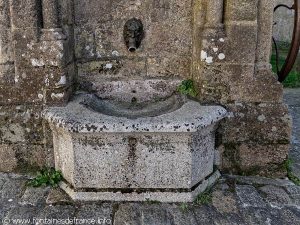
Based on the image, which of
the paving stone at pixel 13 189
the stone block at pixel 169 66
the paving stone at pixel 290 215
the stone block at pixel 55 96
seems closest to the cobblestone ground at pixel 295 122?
the paving stone at pixel 290 215

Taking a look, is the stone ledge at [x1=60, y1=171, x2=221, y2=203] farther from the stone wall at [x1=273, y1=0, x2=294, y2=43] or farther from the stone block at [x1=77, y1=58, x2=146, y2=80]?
the stone wall at [x1=273, y1=0, x2=294, y2=43]

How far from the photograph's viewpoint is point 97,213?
2.98 metres

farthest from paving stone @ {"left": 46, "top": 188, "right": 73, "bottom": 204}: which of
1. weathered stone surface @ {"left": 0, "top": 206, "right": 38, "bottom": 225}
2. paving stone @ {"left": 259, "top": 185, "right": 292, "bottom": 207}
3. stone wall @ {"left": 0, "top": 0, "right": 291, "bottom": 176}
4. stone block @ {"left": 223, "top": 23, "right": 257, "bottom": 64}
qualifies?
stone block @ {"left": 223, "top": 23, "right": 257, "bottom": 64}

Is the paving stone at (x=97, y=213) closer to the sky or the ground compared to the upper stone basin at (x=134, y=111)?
closer to the ground

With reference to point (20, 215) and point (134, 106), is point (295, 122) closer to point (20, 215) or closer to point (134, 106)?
point (134, 106)

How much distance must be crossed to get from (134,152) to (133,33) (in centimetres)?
117

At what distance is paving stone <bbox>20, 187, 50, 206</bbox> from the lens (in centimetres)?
312

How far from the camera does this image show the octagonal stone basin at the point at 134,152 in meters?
2.97

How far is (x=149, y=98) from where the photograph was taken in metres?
3.85

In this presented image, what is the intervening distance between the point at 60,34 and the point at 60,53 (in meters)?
0.16

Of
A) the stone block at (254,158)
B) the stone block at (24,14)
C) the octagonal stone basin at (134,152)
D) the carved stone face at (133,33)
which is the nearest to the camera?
the octagonal stone basin at (134,152)

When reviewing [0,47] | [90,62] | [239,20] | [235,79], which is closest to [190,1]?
[239,20]

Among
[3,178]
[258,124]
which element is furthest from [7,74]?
[258,124]

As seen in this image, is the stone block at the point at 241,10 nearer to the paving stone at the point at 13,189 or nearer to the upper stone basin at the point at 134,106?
the upper stone basin at the point at 134,106
